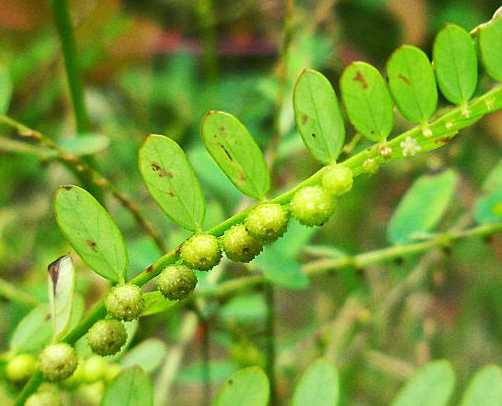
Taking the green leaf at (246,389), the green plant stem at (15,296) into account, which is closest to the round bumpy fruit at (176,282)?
the green leaf at (246,389)

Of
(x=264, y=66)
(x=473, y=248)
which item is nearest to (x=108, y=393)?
(x=473, y=248)

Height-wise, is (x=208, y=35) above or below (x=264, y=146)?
above

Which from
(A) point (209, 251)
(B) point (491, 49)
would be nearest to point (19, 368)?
(A) point (209, 251)

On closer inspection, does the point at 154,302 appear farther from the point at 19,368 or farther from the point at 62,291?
the point at 19,368

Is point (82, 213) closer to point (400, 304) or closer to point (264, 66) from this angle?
point (400, 304)

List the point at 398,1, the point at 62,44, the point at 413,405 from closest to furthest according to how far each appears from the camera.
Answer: the point at 413,405
the point at 62,44
the point at 398,1

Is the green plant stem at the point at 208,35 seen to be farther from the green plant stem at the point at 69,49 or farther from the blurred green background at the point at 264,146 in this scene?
the green plant stem at the point at 69,49

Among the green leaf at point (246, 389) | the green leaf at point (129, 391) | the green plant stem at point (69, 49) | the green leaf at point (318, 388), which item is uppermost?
the green plant stem at point (69, 49)
